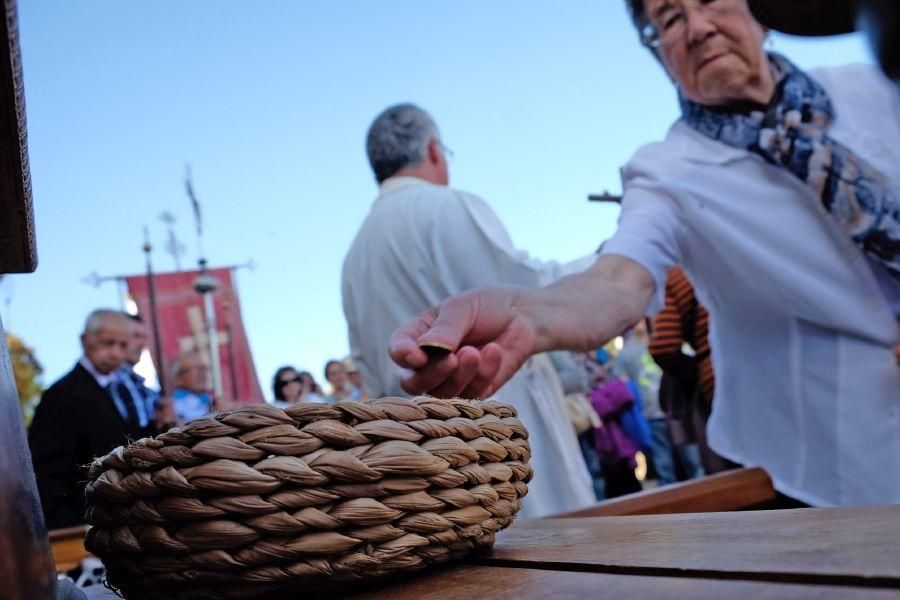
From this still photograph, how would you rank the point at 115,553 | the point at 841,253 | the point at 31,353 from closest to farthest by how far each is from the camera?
1. the point at 115,553
2. the point at 841,253
3. the point at 31,353

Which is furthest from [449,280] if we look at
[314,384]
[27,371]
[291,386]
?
[27,371]

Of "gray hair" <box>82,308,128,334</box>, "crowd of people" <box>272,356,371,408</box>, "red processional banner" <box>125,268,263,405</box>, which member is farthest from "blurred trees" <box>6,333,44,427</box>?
"gray hair" <box>82,308,128,334</box>

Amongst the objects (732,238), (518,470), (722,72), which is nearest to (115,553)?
(518,470)

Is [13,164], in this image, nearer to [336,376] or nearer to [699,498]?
[699,498]

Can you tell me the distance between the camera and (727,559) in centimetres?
38

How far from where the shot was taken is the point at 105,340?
339 centimetres

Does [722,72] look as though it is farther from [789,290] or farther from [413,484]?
[413,484]

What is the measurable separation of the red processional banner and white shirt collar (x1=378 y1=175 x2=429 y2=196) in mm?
7172

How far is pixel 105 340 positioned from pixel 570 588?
11.2 ft

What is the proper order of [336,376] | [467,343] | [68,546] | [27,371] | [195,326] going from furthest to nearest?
[27,371]
[195,326]
[336,376]
[68,546]
[467,343]

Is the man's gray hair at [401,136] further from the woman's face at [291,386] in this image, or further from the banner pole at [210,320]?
the banner pole at [210,320]

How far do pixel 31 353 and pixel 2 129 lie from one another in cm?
1870

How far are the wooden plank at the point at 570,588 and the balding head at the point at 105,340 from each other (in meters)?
3.22

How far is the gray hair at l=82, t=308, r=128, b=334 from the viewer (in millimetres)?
3455
